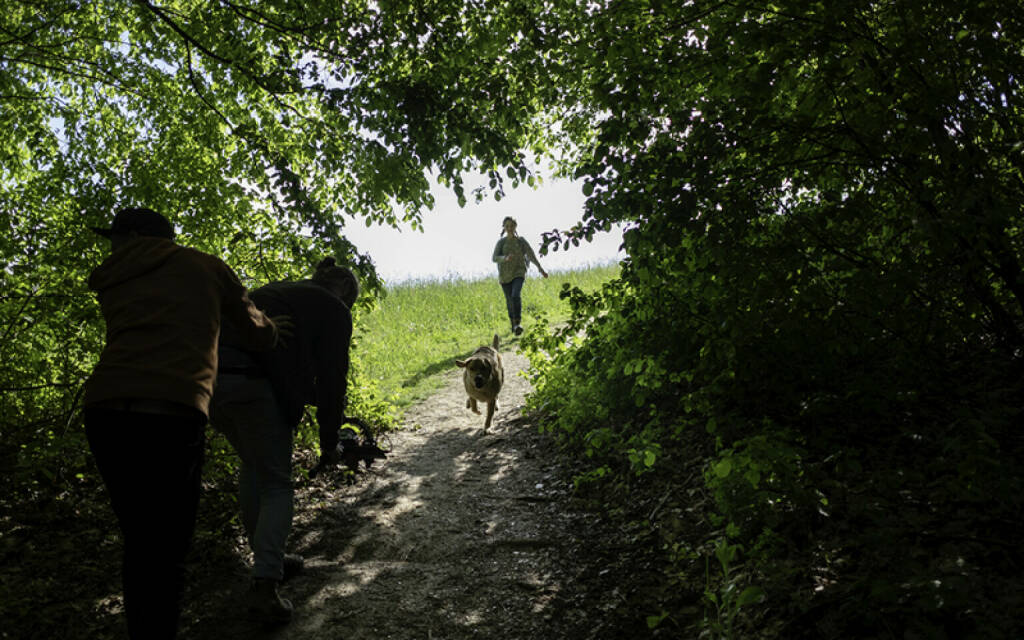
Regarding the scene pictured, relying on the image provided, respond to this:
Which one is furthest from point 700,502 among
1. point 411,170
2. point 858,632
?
point 411,170

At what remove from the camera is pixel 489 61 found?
193 inches

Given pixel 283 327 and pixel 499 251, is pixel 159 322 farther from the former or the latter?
pixel 499 251

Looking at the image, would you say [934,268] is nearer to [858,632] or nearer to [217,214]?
[858,632]

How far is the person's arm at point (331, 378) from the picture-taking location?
342 centimetres

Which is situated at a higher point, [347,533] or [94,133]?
[94,133]

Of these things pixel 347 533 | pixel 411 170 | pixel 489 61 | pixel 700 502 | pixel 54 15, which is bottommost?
pixel 347 533

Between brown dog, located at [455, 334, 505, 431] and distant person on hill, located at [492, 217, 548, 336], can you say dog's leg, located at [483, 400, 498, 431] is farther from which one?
distant person on hill, located at [492, 217, 548, 336]

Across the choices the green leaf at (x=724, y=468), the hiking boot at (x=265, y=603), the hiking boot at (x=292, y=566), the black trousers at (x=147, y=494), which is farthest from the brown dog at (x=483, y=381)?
the black trousers at (x=147, y=494)

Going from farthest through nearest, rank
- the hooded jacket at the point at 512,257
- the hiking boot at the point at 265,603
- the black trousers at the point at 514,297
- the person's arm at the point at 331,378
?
the black trousers at the point at 514,297 < the hooded jacket at the point at 512,257 < the person's arm at the point at 331,378 < the hiking boot at the point at 265,603

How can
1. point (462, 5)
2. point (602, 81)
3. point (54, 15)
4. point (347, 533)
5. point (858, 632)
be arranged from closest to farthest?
point (858, 632)
point (602, 81)
point (347, 533)
point (462, 5)
point (54, 15)

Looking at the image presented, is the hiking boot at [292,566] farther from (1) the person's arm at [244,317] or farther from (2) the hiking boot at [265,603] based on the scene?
(1) the person's arm at [244,317]

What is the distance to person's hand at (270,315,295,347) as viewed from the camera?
328cm

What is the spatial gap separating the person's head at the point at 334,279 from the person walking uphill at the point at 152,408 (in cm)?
110

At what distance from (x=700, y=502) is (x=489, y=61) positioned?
3791mm
